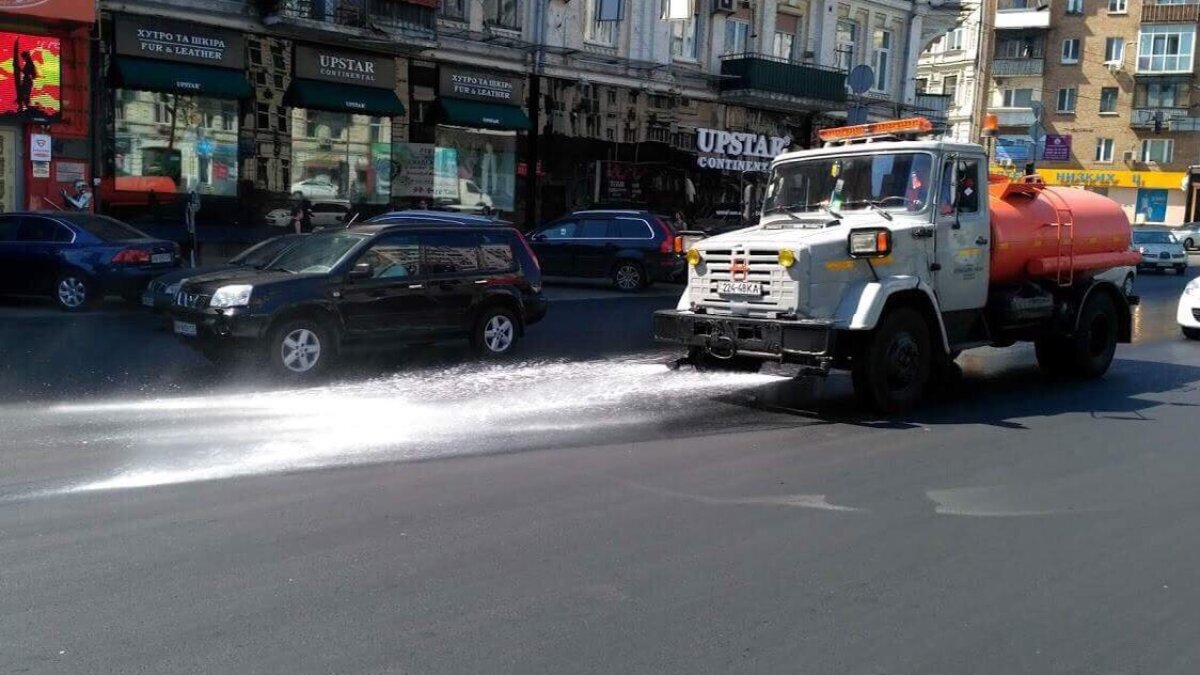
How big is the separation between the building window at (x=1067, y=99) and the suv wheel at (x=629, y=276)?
170 feet

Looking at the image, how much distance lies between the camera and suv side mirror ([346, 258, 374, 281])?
11375 mm

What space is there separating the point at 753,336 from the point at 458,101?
20.0m

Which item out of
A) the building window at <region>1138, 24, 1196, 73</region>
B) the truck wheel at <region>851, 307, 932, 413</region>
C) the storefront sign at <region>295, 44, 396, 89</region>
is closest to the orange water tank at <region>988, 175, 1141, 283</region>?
the truck wheel at <region>851, 307, 932, 413</region>

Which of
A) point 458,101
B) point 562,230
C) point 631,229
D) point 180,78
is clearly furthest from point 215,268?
point 458,101

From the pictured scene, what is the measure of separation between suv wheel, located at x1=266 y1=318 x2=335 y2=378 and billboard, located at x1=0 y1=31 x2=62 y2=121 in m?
13.8

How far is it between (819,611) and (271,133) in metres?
22.5

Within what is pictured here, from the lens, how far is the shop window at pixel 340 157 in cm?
2570

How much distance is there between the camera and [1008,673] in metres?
4.38

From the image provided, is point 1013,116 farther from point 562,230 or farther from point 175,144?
point 175,144

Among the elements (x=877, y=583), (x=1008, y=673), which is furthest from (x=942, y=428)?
(x=1008, y=673)

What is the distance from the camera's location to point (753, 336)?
947 cm

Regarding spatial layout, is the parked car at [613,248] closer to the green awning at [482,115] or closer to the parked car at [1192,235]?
the green awning at [482,115]

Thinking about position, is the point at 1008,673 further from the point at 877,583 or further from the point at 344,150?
the point at 344,150

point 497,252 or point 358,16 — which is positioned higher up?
point 358,16
